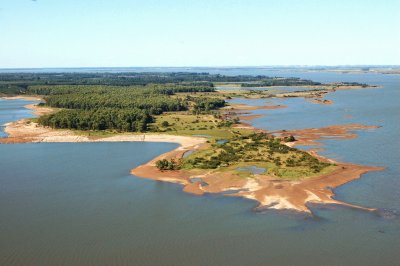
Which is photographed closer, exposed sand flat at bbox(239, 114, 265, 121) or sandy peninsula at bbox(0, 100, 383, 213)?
sandy peninsula at bbox(0, 100, 383, 213)

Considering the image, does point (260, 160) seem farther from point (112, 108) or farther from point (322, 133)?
point (112, 108)

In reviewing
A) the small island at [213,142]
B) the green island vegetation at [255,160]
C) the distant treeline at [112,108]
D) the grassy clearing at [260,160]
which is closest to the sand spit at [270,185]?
the small island at [213,142]

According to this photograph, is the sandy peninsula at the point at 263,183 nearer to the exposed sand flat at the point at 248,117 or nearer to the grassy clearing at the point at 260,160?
the grassy clearing at the point at 260,160

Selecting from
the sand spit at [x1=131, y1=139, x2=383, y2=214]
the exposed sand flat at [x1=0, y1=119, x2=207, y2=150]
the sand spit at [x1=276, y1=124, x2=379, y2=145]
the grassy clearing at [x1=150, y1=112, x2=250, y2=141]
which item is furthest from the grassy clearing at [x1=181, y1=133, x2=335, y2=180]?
the grassy clearing at [x1=150, y1=112, x2=250, y2=141]

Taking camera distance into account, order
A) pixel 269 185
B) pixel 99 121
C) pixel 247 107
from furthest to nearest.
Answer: pixel 247 107, pixel 99 121, pixel 269 185

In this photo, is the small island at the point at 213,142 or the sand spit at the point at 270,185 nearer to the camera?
the sand spit at the point at 270,185

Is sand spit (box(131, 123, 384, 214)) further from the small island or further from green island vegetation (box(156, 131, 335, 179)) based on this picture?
green island vegetation (box(156, 131, 335, 179))

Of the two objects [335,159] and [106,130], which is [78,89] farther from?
[335,159]

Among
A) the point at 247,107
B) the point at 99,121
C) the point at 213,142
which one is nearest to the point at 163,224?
the point at 213,142

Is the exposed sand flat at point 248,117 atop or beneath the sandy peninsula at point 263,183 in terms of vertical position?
beneath
